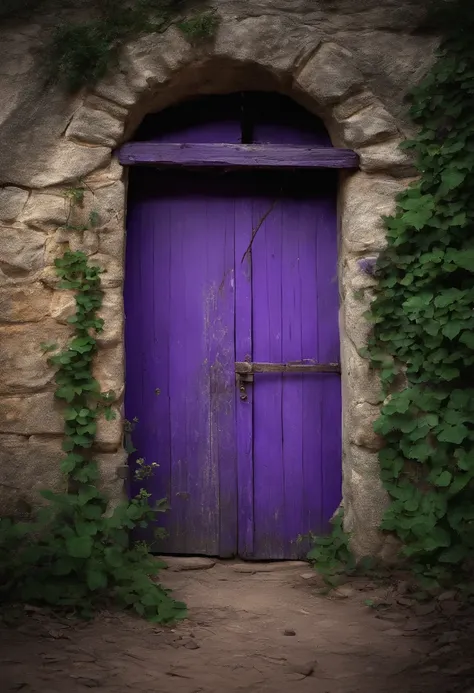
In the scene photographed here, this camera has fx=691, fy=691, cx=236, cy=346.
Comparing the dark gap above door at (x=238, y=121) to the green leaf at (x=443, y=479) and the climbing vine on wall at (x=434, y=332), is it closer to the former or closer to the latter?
the climbing vine on wall at (x=434, y=332)

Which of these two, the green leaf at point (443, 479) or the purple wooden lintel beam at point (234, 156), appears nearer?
the green leaf at point (443, 479)

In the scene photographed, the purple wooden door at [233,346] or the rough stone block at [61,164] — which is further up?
the rough stone block at [61,164]

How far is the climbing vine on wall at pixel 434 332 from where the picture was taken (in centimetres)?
346

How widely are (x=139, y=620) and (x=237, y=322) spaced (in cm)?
171

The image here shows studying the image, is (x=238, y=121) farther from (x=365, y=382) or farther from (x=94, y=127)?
(x=365, y=382)

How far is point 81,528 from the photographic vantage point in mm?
3402

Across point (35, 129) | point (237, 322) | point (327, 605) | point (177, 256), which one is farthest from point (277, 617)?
point (35, 129)

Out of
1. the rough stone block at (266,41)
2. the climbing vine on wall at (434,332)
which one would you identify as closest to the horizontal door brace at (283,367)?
the climbing vine on wall at (434,332)

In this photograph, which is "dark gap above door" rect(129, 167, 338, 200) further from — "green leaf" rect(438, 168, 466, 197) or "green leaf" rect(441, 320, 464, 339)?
"green leaf" rect(441, 320, 464, 339)

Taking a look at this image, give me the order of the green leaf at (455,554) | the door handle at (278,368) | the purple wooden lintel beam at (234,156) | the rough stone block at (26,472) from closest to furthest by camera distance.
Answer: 1. the green leaf at (455,554)
2. the rough stone block at (26,472)
3. the purple wooden lintel beam at (234,156)
4. the door handle at (278,368)

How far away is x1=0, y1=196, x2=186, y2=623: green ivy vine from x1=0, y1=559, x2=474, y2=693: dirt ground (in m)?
0.12

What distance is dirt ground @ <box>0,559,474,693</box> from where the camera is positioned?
2590mm

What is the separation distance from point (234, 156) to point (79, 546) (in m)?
2.17

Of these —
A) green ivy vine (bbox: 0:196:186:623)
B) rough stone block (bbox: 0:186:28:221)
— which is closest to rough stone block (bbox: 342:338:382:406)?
green ivy vine (bbox: 0:196:186:623)
